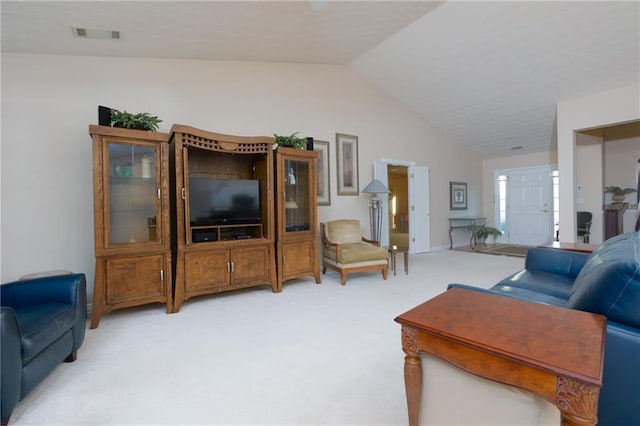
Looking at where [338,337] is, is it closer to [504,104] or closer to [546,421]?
[546,421]

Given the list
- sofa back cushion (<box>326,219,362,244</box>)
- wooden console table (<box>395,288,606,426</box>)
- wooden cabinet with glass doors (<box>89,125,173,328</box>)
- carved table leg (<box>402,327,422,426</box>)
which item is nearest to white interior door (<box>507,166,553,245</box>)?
sofa back cushion (<box>326,219,362,244</box>)

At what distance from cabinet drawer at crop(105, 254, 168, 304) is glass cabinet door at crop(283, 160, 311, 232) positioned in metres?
1.57

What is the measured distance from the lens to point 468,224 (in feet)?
24.8

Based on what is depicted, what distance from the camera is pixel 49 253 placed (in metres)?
3.03

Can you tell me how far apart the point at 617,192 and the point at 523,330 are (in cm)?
699

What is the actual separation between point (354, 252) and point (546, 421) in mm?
3137

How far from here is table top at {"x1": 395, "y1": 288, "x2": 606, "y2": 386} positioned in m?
0.84

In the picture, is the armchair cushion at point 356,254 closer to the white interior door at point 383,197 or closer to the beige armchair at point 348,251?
the beige armchair at point 348,251

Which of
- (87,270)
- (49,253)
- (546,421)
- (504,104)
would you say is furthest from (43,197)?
(504,104)

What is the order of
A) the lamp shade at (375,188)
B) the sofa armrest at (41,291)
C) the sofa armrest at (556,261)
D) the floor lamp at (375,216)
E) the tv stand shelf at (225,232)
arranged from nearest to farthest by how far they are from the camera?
the sofa armrest at (41,291) → the sofa armrest at (556,261) → the tv stand shelf at (225,232) → the lamp shade at (375,188) → the floor lamp at (375,216)

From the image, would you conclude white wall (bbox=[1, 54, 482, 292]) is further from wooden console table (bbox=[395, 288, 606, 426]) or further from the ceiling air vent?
wooden console table (bbox=[395, 288, 606, 426])

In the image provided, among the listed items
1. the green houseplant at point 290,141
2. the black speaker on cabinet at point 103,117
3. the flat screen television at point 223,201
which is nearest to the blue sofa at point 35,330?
the flat screen television at point 223,201

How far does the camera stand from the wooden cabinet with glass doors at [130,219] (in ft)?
8.91

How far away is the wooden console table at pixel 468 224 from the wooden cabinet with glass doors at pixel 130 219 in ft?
20.9
